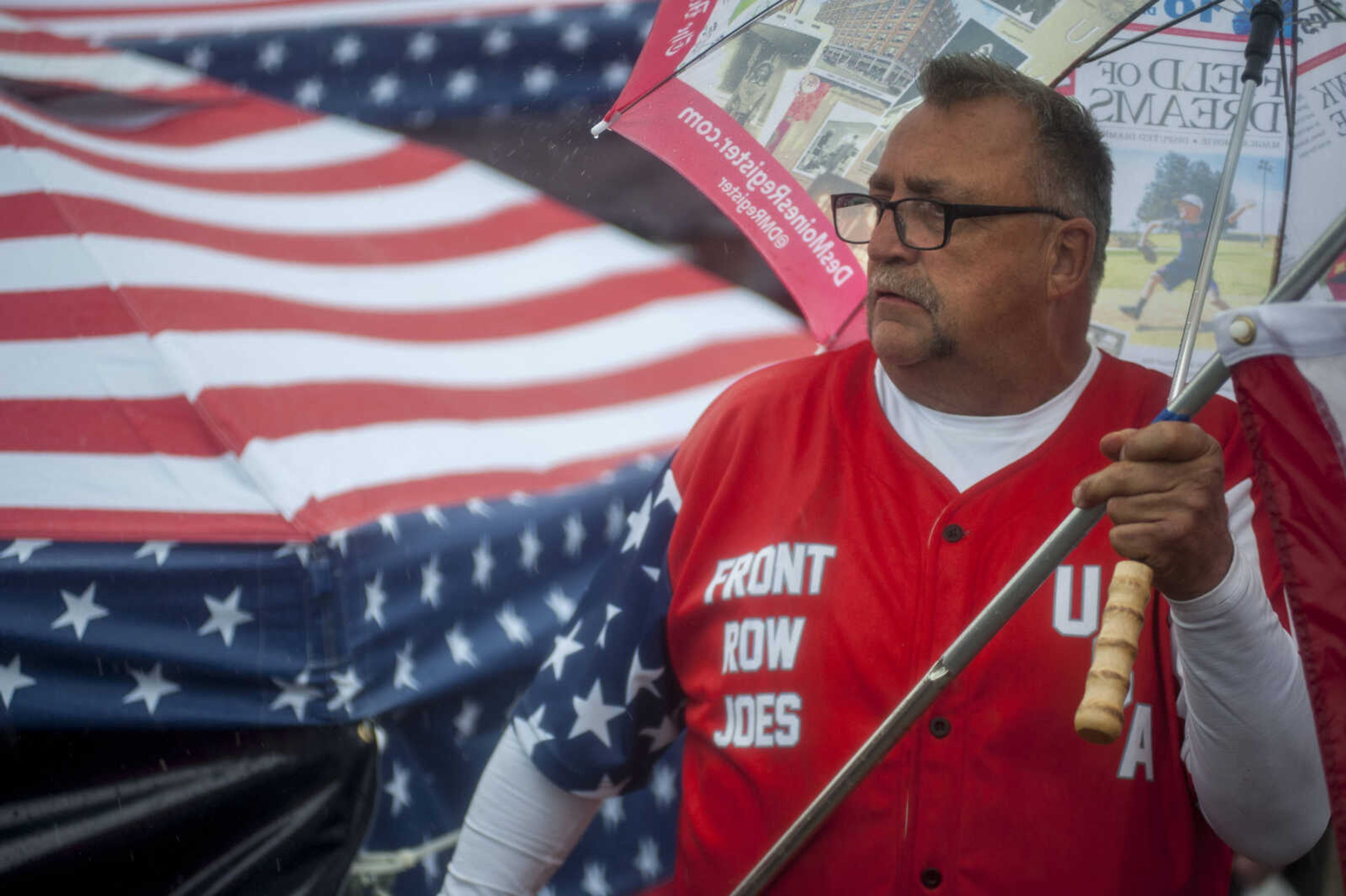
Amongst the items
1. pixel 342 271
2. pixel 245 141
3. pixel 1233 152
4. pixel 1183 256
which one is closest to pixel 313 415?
pixel 342 271

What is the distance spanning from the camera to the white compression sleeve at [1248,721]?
161 cm

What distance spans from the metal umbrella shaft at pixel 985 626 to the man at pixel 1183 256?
51 cm

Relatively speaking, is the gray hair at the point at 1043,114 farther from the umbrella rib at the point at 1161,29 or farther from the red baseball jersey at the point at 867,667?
the red baseball jersey at the point at 867,667

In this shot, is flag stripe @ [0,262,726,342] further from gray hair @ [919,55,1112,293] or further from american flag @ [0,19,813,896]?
gray hair @ [919,55,1112,293]

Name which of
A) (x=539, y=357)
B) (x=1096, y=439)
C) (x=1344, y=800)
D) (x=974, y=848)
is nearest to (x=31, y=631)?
(x=539, y=357)

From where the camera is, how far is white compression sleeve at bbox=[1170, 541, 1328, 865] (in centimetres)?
161

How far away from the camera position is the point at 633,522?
2.20 meters

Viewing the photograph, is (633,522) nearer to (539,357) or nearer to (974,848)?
(974,848)

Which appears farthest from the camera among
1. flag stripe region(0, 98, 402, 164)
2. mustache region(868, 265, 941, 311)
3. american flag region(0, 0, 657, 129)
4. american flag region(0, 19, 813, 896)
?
american flag region(0, 0, 657, 129)

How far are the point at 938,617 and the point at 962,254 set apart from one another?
0.57 metres

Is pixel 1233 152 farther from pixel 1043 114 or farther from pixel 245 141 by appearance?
pixel 245 141

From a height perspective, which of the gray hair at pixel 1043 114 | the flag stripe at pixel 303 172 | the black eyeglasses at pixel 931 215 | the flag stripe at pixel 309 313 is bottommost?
the flag stripe at pixel 309 313

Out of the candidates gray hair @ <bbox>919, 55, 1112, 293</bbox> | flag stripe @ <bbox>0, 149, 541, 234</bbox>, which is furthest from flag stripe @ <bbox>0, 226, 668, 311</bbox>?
gray hair @ <bbox>919, 55, 1112, 293</bbox>

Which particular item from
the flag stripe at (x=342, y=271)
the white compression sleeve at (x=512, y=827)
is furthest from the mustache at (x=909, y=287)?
the flag stripe at (x=342, y=271)
